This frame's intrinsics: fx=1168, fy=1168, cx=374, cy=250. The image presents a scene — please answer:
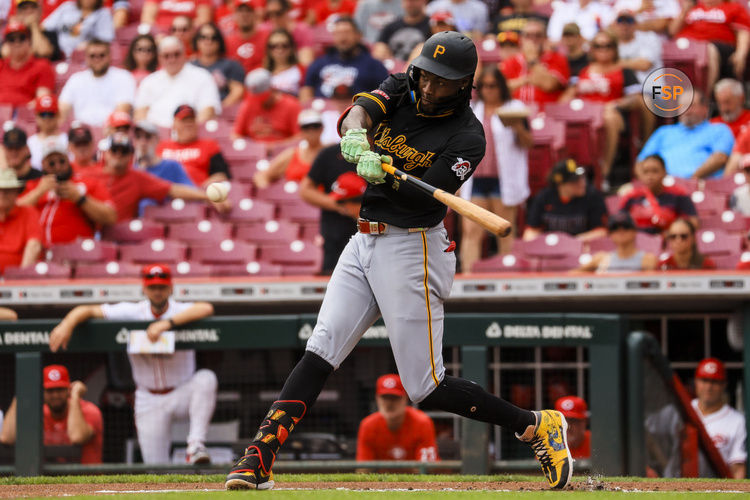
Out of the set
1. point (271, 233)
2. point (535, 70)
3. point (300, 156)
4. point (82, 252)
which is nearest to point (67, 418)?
point (82, 252)

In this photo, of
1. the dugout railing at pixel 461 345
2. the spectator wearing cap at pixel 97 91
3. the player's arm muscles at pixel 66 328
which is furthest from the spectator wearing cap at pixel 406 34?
the player's arm muscles at pixel 66 328

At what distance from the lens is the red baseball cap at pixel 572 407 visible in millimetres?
6707

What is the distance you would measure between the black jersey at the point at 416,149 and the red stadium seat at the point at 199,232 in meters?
4.54

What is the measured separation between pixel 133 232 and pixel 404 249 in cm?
497

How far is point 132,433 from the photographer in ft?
22.2

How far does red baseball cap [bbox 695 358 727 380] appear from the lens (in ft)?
24.5

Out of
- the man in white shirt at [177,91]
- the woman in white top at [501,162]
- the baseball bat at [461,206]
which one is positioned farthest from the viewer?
the man in white shirt at [177,91]

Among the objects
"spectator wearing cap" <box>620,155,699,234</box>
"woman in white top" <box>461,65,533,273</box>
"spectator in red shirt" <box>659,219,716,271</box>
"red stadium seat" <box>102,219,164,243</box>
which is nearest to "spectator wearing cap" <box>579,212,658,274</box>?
"spectator in red shirt" <box>659,219,716,271</box>

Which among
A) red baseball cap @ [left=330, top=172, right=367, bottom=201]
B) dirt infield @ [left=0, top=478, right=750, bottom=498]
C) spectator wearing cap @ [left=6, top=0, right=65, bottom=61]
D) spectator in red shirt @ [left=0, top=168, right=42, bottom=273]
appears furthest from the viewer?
spectator wearing cap @ [left=6, top=0, right=65, bottom=61]

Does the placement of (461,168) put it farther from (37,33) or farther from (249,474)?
(37,33)

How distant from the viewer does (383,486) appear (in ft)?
16.4

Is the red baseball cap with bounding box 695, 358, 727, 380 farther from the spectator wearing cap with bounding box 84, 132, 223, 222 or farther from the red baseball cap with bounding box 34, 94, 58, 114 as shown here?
the red baseball cap with bounding box 34, 94, 58, 114

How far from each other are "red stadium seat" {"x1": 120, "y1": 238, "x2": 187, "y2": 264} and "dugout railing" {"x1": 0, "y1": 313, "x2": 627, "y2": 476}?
2001 millimetres

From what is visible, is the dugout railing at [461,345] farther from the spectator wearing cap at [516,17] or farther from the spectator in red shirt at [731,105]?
the spectator wearing cap at [516,17]
